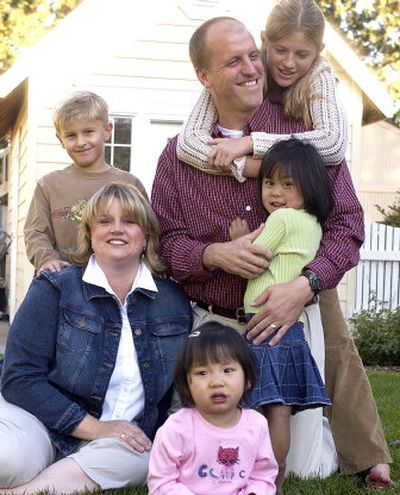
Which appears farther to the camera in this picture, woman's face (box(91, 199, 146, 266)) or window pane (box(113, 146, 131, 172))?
window pane (box(113, 146, 131, 172))

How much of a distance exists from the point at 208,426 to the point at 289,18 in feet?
6.18

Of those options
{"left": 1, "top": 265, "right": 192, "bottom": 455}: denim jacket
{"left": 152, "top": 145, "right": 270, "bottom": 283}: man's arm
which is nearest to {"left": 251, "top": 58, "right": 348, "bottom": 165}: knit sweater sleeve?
{"left": 152, "top": 145, "right": 270, "bottom": 283}: man's arm

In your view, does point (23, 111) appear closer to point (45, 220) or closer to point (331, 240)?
point (45, 220)

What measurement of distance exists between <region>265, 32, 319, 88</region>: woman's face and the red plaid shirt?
0.16m

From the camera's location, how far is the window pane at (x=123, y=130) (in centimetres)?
1020

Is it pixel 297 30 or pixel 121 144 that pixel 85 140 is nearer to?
pixel 297 30

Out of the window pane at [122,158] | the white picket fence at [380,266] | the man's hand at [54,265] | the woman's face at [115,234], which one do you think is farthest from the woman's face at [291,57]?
the white picket fence at [380,266]

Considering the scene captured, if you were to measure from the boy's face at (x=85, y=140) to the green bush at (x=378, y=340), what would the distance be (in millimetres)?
5873

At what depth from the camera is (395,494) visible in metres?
3.85

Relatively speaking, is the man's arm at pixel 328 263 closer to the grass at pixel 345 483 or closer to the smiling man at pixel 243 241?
the smiling man at pixel 243 241

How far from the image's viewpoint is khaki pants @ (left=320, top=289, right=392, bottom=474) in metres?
4.11

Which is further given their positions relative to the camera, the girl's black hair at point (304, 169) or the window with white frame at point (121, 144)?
the window with white frame at point (121, 144)

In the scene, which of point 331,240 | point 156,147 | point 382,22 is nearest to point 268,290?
point 331,240

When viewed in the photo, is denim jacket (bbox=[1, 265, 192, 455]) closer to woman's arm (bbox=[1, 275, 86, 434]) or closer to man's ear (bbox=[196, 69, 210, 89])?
woman's arm (bbox=[1, 275, 86, 434])
